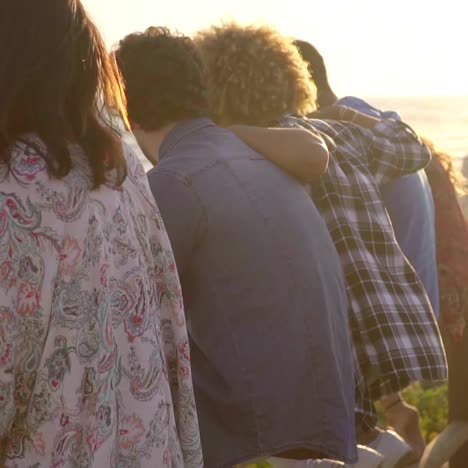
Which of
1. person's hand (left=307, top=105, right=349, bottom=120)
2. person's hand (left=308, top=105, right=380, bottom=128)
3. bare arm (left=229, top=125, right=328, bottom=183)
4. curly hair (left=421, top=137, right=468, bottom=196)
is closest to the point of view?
bare arm (left=229, top=125, right=328, bottom=183)

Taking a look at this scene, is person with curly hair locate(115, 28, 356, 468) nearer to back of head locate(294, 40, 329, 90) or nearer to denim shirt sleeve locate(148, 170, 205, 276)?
denim shirt sleeve locate(148, 170, 205, 276)

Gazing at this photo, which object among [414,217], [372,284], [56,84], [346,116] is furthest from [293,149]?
[56,84]

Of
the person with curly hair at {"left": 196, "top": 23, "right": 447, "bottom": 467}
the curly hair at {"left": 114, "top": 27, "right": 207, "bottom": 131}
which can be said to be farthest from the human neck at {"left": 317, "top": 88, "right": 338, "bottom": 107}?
the curly hair at {"left": 114, "top": 27, "right": 207, "bottom": 131}

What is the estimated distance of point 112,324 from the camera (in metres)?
2.57

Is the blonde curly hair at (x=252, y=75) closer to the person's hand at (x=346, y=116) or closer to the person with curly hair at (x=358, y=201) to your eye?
the person with curly hair at (x=358, y=201)

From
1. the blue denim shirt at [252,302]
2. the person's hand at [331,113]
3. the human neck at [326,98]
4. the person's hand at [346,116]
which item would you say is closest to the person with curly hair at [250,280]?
the blue denim shirt at [252,302]

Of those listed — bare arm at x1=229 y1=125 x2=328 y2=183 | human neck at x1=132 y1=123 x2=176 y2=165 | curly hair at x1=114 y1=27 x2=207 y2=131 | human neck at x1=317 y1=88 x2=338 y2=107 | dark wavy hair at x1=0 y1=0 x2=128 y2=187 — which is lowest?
human neck at x1=317 y1=88 x2=338 y2=107

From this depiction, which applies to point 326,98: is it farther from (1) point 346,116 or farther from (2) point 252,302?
(2) point 252,302

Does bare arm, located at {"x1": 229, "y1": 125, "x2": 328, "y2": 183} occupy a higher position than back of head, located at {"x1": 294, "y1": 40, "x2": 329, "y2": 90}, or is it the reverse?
bare arm, located at {"x1": 229, "y1": 125, "x2": 328, "y2": 183}

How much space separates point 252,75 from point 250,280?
0.78 meters

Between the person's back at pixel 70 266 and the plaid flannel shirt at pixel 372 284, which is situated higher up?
the person's back at pixel 70 266

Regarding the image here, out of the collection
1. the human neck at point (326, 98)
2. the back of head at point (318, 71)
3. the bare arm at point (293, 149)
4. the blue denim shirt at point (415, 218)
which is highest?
the bare arm at point (293, 149)

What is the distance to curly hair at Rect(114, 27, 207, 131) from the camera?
3.64m

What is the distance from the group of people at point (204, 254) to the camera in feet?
8.07
